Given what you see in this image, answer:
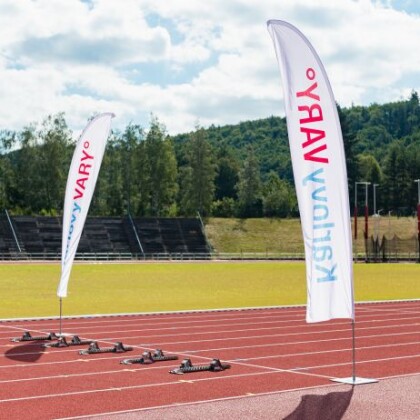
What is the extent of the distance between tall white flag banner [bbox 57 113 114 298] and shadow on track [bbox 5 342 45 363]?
125 cm

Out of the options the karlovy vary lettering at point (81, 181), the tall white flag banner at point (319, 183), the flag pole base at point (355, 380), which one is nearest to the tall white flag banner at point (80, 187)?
the karlovy vary lettering at point (81, 181)

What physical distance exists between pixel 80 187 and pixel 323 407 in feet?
24.3

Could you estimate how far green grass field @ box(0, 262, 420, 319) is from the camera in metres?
23.1

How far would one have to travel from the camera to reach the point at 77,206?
1423 cm

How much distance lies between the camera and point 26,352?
1309 cm

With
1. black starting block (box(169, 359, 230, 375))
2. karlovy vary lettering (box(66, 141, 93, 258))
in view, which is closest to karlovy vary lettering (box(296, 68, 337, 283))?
black starting block (box(169, 359, 230, 375))

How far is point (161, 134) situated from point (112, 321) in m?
73.1

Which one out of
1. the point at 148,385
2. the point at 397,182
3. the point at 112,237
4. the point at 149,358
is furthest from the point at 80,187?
the point at 397,182

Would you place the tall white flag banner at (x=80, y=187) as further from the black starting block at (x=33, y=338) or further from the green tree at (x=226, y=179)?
the green tree at (x=226, y=179)

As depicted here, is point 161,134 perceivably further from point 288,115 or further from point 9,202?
point 288,115

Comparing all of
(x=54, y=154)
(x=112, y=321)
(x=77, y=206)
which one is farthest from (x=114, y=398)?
(x=54, y=154)

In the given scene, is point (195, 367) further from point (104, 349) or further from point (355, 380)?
point (104, 349)

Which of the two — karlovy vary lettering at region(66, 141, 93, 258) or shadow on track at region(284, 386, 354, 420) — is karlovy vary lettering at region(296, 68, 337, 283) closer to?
shadow on track at region(284, 386, 354, 420)

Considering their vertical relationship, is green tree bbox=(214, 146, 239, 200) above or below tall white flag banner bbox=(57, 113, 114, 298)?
above
